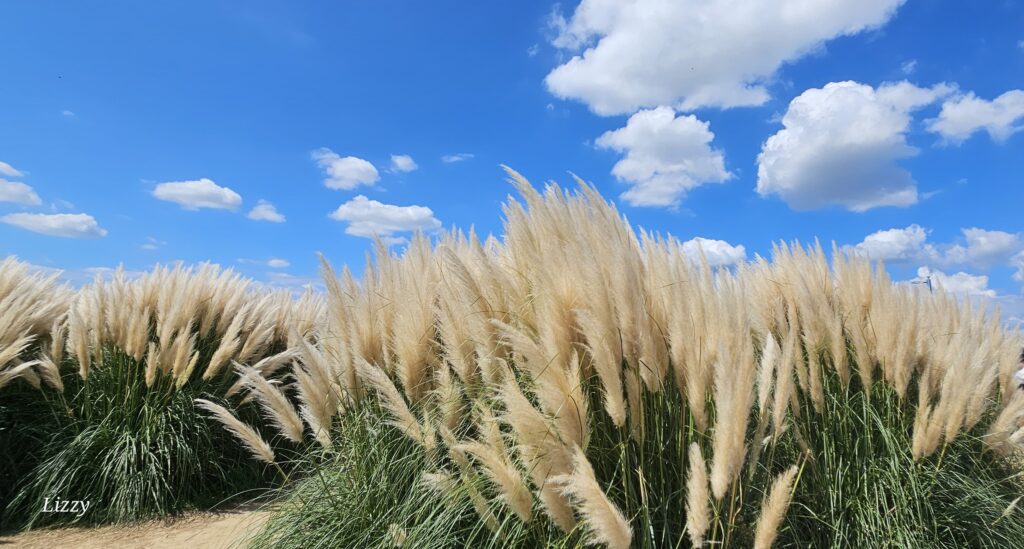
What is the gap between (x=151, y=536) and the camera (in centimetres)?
371

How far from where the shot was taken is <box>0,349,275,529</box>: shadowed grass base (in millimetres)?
3898

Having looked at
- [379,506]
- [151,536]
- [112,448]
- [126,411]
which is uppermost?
[126,411]

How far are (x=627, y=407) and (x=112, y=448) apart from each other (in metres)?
3.81

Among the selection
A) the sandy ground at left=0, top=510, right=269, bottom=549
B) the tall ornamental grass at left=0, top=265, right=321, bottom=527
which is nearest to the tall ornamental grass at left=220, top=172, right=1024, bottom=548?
the sandy ground at left=0, top=510, right=269, bottom=549

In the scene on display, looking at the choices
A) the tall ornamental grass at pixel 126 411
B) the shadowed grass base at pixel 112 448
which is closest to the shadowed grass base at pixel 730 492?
the tall ornamental grass at pixel 126 411

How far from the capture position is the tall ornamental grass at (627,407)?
151cm

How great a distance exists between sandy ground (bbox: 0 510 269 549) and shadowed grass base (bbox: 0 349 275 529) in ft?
0.33

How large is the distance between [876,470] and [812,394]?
1.35 feet

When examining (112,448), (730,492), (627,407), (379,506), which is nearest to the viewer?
(730,492)

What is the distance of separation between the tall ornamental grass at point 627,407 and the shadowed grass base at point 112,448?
5.52ft

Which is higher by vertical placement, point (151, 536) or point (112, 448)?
point (112, 448)

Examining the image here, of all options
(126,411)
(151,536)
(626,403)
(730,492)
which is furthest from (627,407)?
(126,411)

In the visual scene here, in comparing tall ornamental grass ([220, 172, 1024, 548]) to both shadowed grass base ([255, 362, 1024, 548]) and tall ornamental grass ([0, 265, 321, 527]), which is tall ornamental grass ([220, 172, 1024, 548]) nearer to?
shadowed grass base ([255, 362, 1024, 548])

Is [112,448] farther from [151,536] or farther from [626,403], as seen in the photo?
[626,403]
